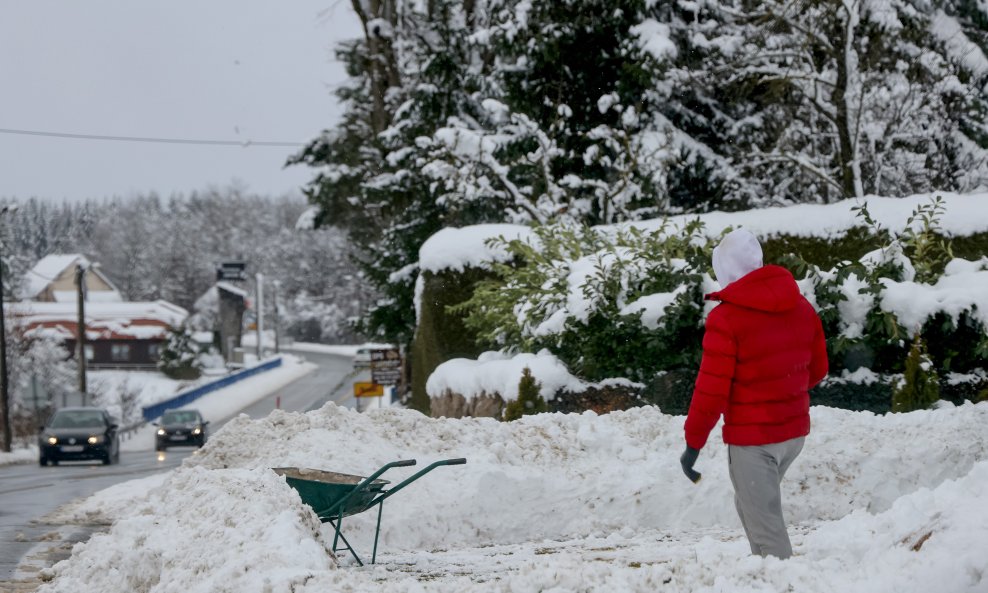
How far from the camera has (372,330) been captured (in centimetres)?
2539

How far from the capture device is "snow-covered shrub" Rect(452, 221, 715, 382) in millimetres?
12305

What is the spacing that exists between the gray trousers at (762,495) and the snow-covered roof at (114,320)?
82.8 metres

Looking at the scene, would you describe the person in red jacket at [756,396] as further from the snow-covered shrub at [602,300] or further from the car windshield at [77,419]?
the car windshield at [77,419]

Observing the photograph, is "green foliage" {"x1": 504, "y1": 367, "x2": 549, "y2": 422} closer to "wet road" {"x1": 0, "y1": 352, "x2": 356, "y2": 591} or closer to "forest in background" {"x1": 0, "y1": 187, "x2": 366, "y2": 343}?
"wet road" {"x1": 0, "y1": 352, "x2": 356, "y2": 591}

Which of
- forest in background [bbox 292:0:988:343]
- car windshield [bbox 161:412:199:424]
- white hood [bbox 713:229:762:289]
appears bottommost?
car windshield [bbox 161:412:199:424]

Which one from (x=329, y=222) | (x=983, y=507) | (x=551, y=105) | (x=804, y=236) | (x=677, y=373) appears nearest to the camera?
(x=983, y=507)

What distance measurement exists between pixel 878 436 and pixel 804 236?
16.0 ft

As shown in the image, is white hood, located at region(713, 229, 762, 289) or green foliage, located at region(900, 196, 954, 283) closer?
white hood, located at region(713, 229, 762, 289)

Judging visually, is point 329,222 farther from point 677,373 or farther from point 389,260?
point 677,373

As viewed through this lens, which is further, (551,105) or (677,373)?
(551,105)

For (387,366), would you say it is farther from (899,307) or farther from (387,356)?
(899,307)

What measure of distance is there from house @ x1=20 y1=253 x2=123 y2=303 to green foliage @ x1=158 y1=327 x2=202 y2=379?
85.9 feet

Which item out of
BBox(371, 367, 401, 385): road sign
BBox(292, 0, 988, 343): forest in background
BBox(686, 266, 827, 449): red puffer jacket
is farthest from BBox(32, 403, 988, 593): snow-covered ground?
BBox(371, 367, 401, 385): road sign

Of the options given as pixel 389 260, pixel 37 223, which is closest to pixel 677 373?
pixel 389 260
